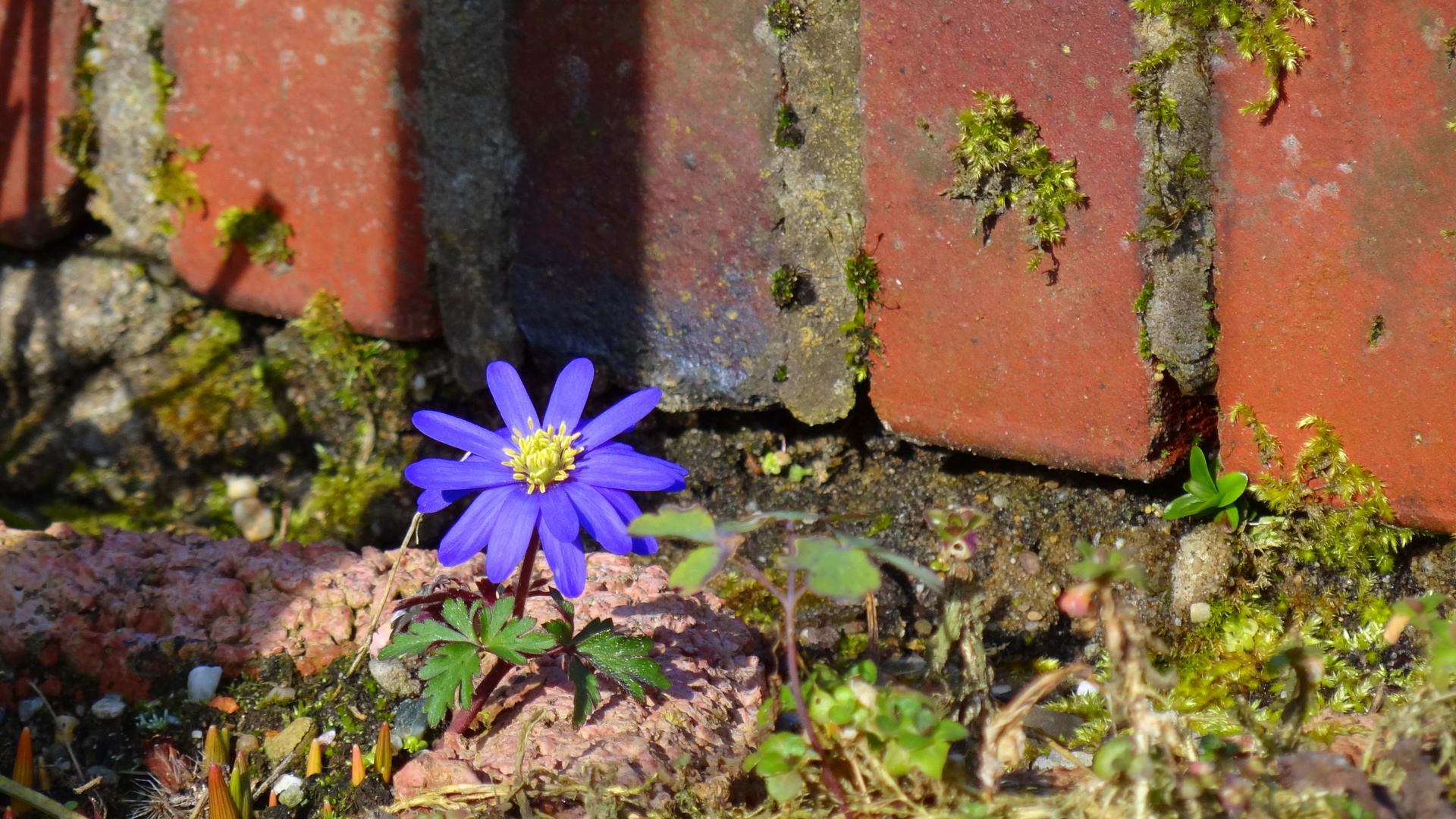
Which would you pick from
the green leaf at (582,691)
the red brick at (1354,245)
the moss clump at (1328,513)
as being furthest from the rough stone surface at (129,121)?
the moss clump at (1328,513)

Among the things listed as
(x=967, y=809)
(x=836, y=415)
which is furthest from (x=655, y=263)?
(x=967, y=809)

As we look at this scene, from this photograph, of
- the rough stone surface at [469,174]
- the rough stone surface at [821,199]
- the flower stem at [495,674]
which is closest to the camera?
the flower stem at [495,674]

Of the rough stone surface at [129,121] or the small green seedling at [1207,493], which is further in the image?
the rough stone surface at [129,121]

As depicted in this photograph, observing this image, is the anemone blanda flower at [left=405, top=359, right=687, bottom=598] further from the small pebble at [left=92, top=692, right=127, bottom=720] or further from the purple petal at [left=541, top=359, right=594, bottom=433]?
the small pebble at [left=92, top=692, right=127, bottom=720]

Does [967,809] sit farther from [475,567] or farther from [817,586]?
[475,567]

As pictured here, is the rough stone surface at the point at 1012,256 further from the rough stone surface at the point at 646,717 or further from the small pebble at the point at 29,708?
the small pebble at the point at 29,708

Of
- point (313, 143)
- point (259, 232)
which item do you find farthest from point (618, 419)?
point (259, 232)

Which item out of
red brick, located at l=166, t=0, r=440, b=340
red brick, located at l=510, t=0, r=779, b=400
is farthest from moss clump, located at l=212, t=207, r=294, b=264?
red brick, located at l=510, t=0, r=779, b=400
